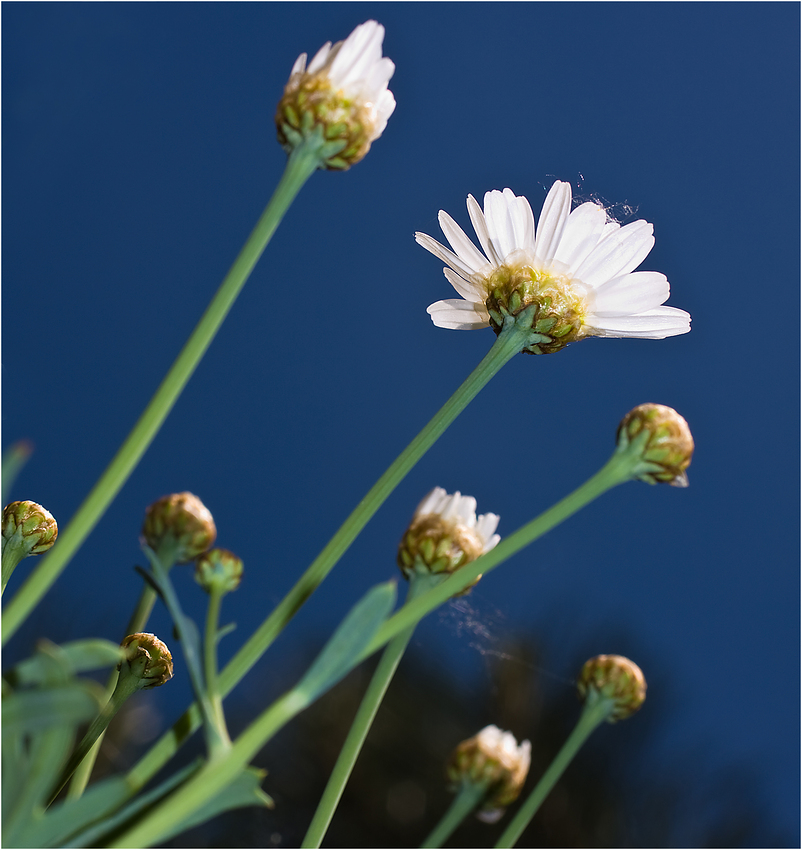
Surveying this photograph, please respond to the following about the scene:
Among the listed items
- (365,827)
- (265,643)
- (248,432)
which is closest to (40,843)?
(265,643)

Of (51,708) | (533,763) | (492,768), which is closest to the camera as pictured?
(51,708)

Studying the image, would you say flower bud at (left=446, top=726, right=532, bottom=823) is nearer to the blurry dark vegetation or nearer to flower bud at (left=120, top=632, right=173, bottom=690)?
flower bud at (left=120, top=632, right=173, bottom=690)

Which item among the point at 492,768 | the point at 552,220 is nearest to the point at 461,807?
the point at 492,768

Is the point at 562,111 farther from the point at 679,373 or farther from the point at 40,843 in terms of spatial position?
the point at 40,843

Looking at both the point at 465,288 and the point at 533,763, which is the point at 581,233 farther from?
the point at 533,763

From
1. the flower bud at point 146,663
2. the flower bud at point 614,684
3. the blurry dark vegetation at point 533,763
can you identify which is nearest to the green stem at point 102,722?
the flower bud at point 146,663

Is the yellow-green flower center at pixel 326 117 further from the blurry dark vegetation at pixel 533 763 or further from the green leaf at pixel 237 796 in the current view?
the blurry dark vegetation at pixel 533 763
